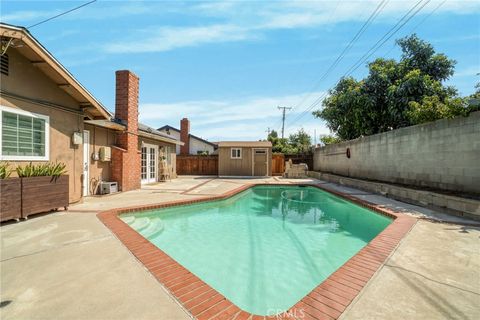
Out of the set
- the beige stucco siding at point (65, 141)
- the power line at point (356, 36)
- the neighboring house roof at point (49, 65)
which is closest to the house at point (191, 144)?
the power line at point (356, 36)

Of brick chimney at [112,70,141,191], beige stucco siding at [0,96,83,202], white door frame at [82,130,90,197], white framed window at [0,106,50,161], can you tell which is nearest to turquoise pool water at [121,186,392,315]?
beige stucco siding at [0,96,83,202]

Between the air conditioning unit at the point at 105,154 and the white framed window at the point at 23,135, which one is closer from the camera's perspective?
the white framed window at the point at 23,135

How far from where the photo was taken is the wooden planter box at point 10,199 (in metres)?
4.27

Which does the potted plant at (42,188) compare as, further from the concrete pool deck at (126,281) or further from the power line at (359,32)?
the power line at (359,32)

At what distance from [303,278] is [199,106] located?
68.9 feet

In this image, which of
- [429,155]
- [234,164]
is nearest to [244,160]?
[234,164]

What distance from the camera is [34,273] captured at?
8.62 feet

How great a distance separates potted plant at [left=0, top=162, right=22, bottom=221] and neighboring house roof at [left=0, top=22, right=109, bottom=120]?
7.93ft

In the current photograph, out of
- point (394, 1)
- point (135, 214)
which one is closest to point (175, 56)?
point (135, 214)

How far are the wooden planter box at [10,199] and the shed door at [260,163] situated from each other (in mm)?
14798

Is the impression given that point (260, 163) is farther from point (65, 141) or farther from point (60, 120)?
point (60, 120)

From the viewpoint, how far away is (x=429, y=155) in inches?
309

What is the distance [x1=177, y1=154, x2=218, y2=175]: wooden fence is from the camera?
1997cm

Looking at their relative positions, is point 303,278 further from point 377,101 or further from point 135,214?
point 377,101
